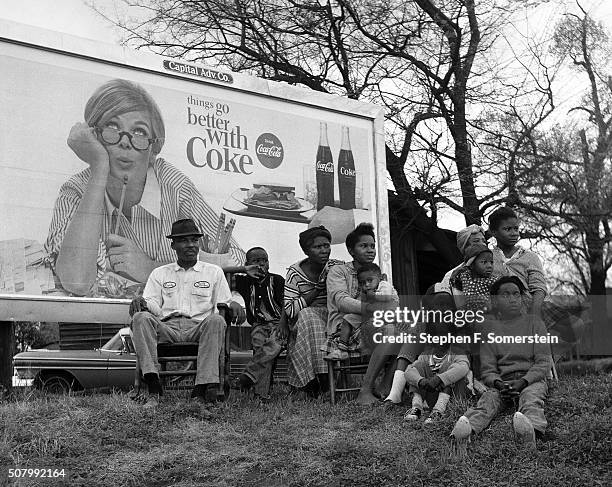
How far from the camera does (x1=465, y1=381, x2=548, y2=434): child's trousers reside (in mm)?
4770

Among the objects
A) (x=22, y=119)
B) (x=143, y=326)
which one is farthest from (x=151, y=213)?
(x=143, y=326)

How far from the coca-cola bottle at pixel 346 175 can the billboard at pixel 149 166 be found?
0.5 inches

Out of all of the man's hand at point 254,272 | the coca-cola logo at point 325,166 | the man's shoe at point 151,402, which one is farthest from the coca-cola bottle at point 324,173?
the man's shoe at point 151,402

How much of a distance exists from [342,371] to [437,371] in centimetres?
87

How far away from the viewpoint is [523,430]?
4.56m

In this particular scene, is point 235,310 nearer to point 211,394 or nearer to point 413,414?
point 211,394

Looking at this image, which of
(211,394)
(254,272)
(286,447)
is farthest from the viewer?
(254,272)

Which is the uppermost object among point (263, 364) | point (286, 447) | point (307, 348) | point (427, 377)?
point (307, 348)

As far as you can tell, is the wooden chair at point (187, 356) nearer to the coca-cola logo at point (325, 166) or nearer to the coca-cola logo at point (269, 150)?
the coca-cola logo at point (269, 150)

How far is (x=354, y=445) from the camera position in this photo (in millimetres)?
4668

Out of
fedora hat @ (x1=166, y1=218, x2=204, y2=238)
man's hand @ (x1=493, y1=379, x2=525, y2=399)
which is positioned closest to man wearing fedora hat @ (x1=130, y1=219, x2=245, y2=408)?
fedora hat @ (x1=166, y1=218, x2=204, y2=238)

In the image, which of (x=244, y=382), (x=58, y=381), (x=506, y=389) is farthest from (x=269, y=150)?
(x=506, y=389)

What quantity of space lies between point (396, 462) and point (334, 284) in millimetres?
2082

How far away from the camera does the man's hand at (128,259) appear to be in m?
7.48
